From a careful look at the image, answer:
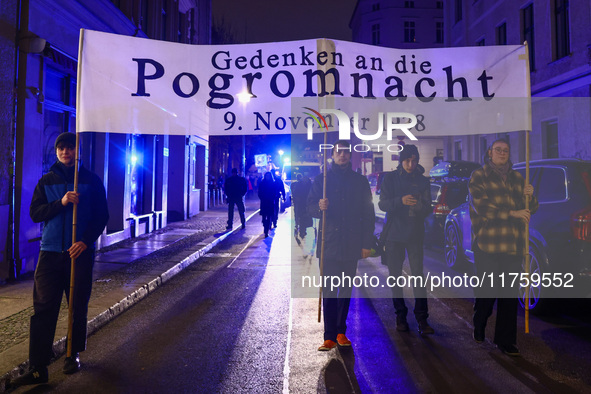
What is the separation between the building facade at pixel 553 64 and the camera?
1552 centimetres

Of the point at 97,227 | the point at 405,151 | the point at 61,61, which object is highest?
the point at 61,61

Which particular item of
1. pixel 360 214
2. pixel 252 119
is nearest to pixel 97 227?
pixel 252 119

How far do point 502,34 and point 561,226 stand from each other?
19.1 m

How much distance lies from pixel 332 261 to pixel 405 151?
1615 millimetres

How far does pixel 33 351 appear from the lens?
386cm

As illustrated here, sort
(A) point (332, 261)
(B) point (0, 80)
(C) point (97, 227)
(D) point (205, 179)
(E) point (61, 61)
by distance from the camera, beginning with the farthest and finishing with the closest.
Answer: (D) point (205, 179)
(E) point (61, 61)
(B) point (0, 80)
(A) point (332, 261)
(C) point (97, 227)

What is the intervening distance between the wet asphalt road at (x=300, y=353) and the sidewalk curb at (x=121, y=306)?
14 centimetres

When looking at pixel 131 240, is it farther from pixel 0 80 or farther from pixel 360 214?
pixel 360 214

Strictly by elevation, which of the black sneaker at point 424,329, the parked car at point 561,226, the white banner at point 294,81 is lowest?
the black sneaker at point 424,329

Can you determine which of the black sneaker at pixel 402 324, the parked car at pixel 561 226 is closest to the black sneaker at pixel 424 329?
the black sneaker at pixel 402 324

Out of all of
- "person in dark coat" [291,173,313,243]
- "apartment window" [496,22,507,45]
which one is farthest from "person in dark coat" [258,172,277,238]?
"apartment window" [496,22,507,45]

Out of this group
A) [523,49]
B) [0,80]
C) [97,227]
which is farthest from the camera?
[0,80]

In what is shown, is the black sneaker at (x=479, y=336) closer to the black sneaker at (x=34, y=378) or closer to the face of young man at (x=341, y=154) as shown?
the face of young man at (x=341, y=154)

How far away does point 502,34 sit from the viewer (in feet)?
70.9
